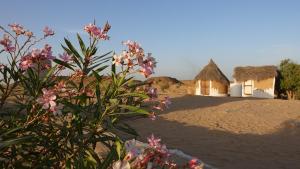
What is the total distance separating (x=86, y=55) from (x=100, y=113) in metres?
0.55

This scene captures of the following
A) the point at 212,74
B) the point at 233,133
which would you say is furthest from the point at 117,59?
the point at 212,74

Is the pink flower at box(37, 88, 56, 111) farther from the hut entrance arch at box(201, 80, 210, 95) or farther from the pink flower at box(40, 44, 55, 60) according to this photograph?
the hut entrance arch at box(201, 80, 210, 95)

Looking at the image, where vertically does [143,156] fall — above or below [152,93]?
below

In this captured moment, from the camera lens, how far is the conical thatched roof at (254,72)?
30.7 meters

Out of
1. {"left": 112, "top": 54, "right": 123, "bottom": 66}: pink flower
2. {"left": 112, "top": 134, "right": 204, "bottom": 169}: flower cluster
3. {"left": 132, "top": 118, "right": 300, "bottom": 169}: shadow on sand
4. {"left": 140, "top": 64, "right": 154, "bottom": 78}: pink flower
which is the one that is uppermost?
{"left": 112, "top": 54, "right": 123, "bottom": 66}: pink flower

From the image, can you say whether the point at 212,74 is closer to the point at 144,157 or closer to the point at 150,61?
the point at 150,61

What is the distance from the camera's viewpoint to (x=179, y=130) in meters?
12.8

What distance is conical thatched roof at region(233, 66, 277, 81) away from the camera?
30719 mm

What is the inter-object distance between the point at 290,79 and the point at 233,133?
19496mm

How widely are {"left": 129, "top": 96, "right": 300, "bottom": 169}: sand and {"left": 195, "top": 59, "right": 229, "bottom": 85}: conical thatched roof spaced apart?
10.0 metres

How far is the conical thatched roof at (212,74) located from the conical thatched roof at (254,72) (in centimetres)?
137

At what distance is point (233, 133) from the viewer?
41.9 feet

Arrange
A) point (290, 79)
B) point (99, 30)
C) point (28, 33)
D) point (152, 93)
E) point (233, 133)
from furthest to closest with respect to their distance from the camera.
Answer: point (290, 79) → point (233, 133) → point (28, 33) → point (99, 30) → point (152, 93)

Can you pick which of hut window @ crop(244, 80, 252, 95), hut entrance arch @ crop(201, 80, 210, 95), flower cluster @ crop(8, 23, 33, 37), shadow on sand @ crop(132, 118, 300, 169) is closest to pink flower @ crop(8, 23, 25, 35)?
flower cluster @ crop(8, 23, 33, 37)
